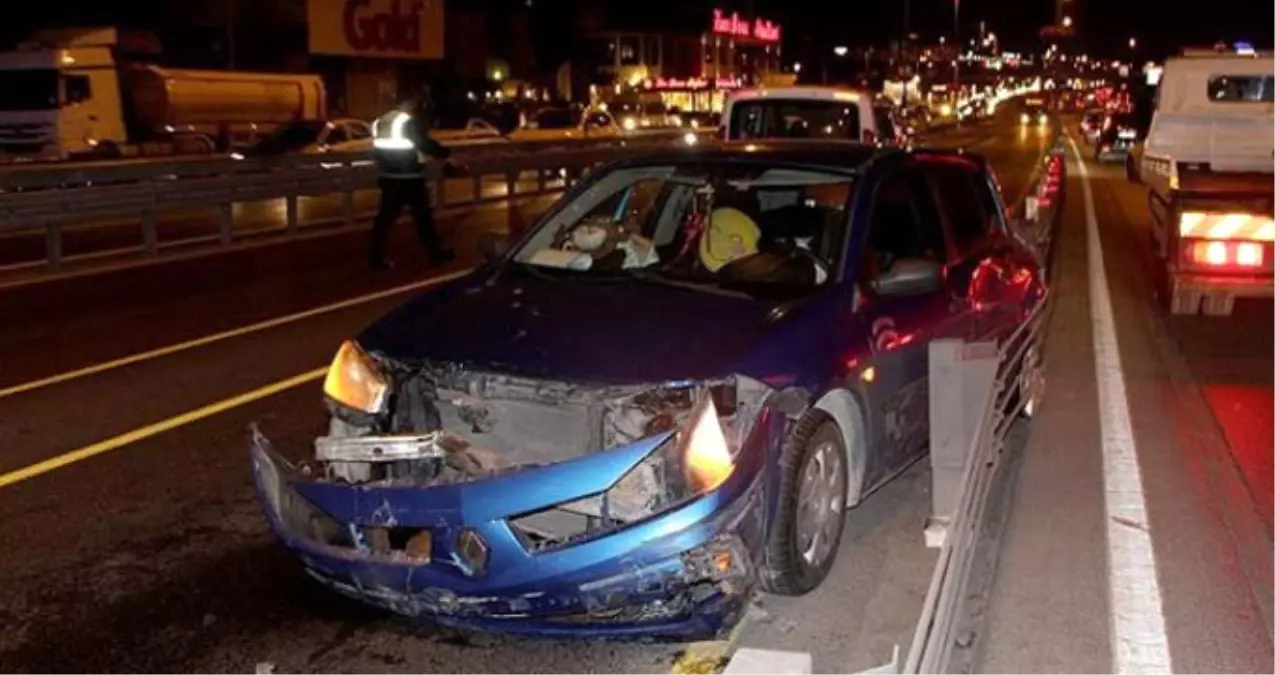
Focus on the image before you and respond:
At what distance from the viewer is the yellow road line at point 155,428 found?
7.19m

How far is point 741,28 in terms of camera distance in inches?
3457

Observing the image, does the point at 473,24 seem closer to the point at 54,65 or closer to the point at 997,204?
the point at 54,65

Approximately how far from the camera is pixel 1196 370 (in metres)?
10.2

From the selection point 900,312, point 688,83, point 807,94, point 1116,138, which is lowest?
point 1116,138

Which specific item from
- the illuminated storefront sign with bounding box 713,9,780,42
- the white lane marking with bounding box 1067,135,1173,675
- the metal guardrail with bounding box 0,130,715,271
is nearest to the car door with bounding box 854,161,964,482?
the white lane marking with bounding box 1067,135,1173,675

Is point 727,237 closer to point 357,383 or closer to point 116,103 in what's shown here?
point 357,383

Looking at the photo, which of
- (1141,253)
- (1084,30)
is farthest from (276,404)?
(1084,30)

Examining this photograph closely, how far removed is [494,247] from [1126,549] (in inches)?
121

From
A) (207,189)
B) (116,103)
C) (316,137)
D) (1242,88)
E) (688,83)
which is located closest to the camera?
(207,189)

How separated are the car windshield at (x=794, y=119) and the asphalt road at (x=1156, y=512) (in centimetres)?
419

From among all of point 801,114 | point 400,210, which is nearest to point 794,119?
point 801,114

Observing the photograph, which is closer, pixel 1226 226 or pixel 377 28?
pixel 1226 226

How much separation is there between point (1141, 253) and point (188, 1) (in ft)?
149

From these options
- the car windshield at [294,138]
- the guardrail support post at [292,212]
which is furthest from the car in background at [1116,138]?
the guardrail support post at [292,212]
